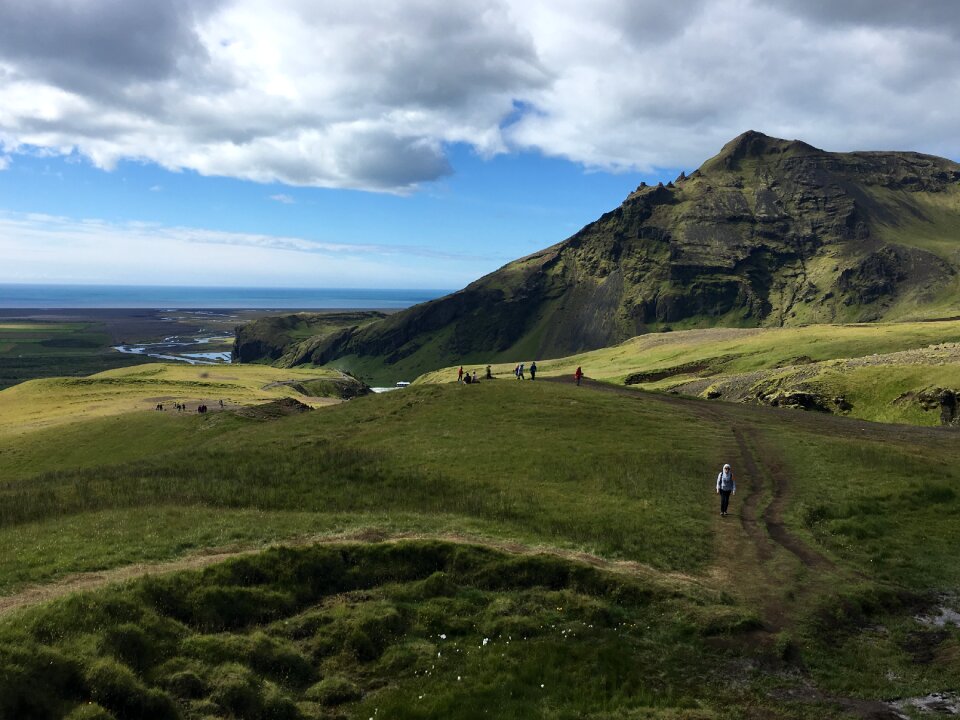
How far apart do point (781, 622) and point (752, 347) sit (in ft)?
358

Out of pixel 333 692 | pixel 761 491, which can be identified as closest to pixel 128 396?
pixel 761 491

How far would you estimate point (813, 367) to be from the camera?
80688 millimetres

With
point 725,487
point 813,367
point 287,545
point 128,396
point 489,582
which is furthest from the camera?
point 128,396

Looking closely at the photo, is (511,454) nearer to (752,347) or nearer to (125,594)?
(125,594)

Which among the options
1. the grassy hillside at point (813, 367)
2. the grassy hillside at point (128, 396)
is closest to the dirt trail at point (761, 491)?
the grassy hillside at point (813, 367)

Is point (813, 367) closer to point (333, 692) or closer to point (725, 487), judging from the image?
point (725, 487)

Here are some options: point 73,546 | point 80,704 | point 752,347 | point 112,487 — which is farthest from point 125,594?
point 752,347

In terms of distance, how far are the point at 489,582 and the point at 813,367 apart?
7213cm

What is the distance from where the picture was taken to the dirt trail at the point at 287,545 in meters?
19.0

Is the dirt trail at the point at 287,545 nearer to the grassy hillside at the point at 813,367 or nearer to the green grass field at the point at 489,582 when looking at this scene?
the green grass field at the point at 489,582

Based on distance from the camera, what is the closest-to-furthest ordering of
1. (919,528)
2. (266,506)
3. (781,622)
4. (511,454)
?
(781,622)
(919,528)
(266,506)
(511,454)

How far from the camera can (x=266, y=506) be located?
106ft

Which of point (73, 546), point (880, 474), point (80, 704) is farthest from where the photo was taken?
point (880, 474)

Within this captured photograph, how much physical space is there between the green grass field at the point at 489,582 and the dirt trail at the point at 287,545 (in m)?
0.17
